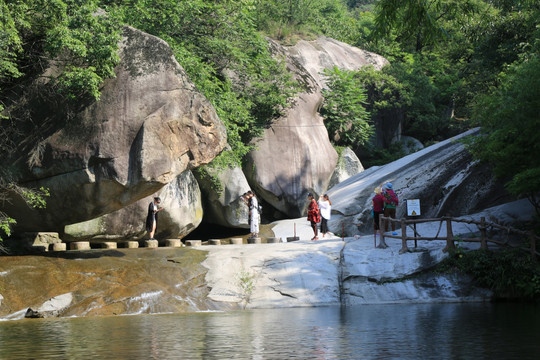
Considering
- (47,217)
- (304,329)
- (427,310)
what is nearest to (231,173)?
(47,217)

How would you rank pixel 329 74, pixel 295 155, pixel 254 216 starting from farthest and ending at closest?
pixel 329 74 → pixel 295 155 → pixel 254 216

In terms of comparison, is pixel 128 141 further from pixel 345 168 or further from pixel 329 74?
pixel 329 74

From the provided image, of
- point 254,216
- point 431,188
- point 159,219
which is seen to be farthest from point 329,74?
point 159,219

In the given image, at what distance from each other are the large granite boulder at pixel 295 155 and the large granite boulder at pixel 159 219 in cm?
514

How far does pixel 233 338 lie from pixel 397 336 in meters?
2.48

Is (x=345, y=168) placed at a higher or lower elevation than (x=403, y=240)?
higher

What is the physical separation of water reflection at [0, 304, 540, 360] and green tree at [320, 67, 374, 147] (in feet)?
65.8

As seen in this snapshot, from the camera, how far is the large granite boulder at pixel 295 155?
29500 mm

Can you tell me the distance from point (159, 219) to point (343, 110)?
14.5m

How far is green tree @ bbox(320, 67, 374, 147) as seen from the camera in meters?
34.1

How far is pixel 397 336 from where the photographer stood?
9.62 meters

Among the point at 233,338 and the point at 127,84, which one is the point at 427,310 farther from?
the point at 127,84

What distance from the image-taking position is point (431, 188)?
24.2m

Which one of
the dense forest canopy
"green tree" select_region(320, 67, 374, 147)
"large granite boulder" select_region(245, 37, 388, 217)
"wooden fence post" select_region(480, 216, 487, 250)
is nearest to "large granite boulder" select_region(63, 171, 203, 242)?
the dense forest canopy
